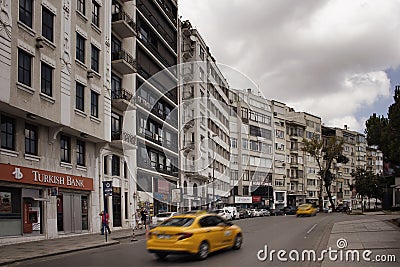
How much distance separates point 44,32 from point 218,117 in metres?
54.8

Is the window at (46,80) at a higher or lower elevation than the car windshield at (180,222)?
higher

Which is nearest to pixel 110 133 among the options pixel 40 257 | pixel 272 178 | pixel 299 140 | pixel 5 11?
pixel 5 11

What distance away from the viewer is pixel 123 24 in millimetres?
39594

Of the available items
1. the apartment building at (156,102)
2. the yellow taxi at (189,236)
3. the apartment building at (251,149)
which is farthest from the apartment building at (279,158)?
the yellow taxi at (189,236)

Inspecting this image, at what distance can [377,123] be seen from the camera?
37.2 meters

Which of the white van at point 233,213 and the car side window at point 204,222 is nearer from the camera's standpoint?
the car side window at point 204,222

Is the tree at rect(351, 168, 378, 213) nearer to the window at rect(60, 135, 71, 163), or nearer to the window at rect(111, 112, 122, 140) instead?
the window at rect(111, 112, 122, 140)

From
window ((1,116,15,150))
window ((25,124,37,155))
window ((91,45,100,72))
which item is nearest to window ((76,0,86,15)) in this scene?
window ((91,45,100,72))

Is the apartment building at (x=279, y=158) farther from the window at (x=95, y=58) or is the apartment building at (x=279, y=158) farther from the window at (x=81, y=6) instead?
the window at (x=81, y=6)

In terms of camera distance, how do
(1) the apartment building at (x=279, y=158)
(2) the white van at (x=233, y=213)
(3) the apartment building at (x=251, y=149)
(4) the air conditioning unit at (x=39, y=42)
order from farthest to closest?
1. (1) the apartment building at (x=279, y=158)
2. (3) the apartment building at (x=251, y=149)
3. (2) the white van at (x=233, y=213)
4. (4) the air conditioning unit at (x=39, y=42)

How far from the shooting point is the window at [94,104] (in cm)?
3403

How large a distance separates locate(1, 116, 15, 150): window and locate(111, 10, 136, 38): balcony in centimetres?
1583

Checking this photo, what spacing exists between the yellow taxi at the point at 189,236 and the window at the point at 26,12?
48.4 ft

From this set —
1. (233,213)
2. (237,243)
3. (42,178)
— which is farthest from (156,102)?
(237,243)
